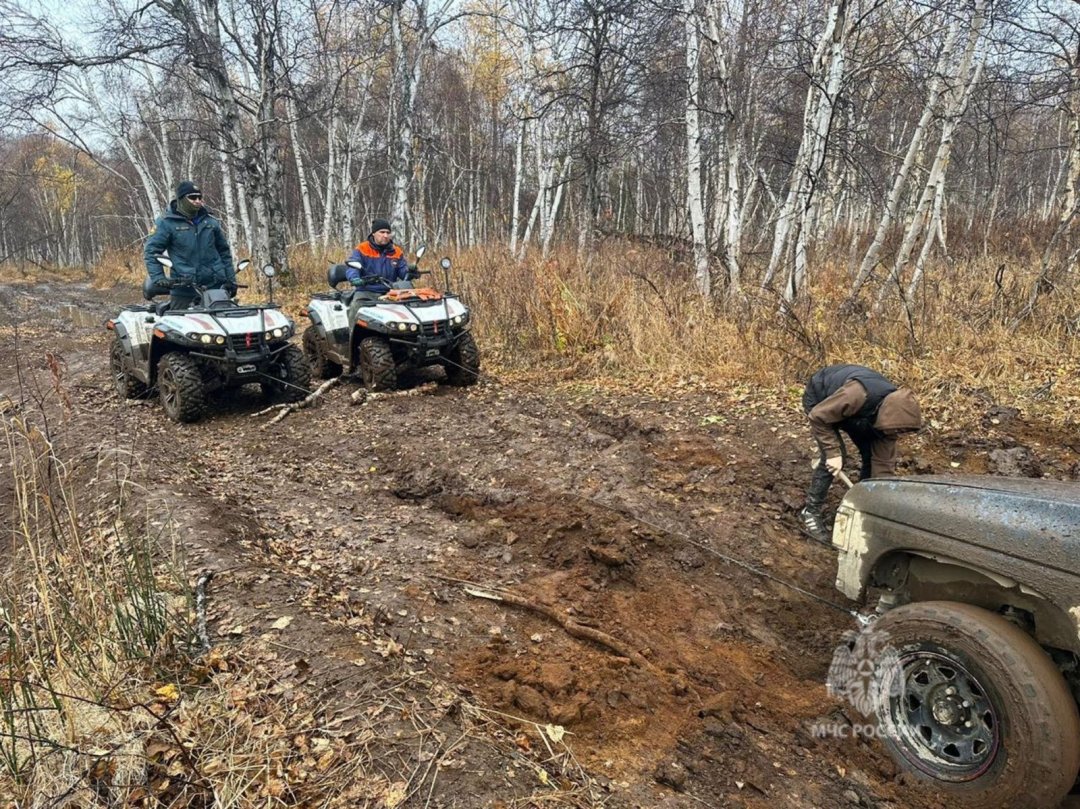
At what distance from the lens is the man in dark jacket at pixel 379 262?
7.50 m

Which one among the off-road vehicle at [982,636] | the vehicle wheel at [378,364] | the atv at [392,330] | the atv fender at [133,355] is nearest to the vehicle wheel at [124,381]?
the atv fender at [133,355]

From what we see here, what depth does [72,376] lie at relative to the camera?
8.47m

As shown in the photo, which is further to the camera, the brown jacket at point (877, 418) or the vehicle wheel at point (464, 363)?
the vehicle wheel at point (464, 363)

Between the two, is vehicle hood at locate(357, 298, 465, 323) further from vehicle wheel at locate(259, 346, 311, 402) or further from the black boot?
the black boot

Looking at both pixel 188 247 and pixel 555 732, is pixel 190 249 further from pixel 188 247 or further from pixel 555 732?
pixel 555 732

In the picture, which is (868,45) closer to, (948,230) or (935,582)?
(948,230)

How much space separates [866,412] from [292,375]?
18.3 ft

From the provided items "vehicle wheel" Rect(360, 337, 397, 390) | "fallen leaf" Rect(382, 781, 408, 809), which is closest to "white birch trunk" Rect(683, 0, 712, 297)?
"vehicle wheel" Rect(360, 337, 397, 390)

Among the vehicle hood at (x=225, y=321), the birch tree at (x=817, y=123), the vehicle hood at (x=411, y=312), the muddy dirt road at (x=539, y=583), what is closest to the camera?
the muddy dirt road at (x=539, y=583)

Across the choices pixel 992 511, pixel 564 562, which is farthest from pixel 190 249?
pixel 992 511

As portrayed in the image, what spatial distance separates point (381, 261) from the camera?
7.71 metres

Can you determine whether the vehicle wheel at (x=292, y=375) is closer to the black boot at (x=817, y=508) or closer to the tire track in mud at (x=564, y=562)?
the tire track in mud at (x=564, y=562)

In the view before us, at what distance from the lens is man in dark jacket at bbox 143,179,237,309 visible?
21.7 feet

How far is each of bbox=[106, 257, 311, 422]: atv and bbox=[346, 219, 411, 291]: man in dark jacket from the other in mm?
1154
